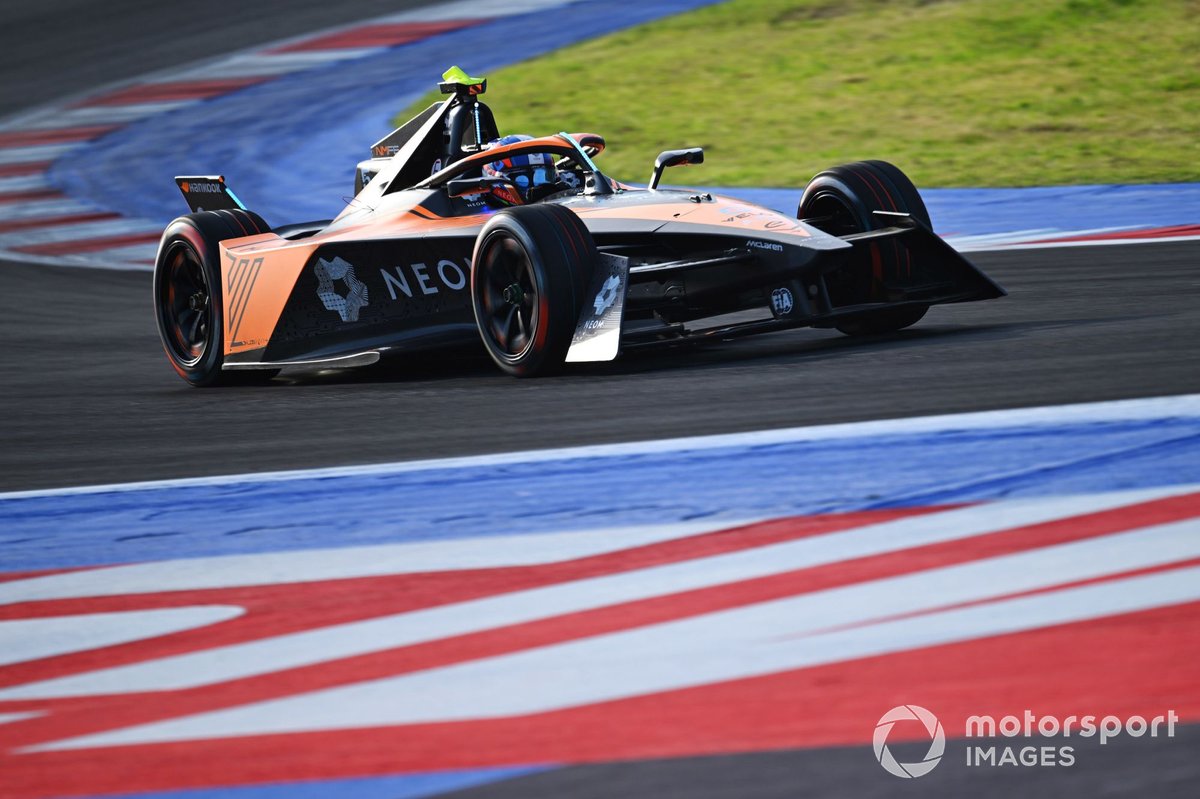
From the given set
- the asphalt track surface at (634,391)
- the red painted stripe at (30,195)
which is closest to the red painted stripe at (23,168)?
the red painted stripe at (30,195)

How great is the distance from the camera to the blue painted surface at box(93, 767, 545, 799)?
9.86ft

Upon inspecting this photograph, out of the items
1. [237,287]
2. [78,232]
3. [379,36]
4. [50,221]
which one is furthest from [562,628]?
[379,36]

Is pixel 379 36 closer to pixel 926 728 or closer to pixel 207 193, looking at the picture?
pixel 207 193

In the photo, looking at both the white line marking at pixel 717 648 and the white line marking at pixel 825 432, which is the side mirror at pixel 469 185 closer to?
the white line marking at pixel 825 432

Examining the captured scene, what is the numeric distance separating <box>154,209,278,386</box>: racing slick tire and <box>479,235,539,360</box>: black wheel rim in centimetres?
194

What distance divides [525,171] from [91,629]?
4536mm

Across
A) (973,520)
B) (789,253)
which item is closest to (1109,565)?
(973,520)

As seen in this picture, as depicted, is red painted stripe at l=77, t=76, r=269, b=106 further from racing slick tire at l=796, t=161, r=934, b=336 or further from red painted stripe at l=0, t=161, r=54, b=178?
racing slick tire at l=796, t=161, r=934, b=336

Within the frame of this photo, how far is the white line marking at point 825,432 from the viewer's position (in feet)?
17.3

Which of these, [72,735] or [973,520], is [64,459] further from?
[973,520]

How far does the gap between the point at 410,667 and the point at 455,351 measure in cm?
438

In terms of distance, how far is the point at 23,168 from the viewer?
19531mm

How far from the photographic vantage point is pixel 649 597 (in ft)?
13.1

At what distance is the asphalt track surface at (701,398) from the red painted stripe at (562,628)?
0.82m
